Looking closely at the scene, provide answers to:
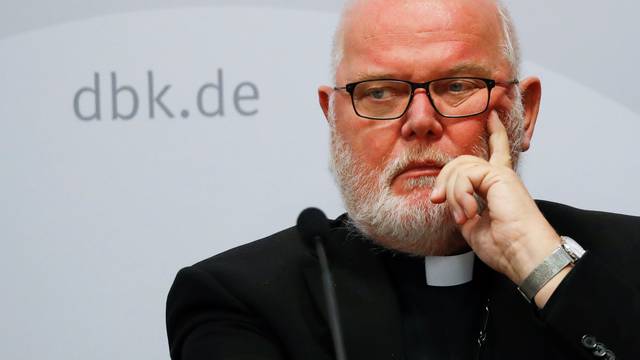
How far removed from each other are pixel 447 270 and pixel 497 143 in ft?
1.07

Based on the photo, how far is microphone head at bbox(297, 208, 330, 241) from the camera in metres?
1.69

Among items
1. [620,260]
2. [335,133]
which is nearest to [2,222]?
[335,133]

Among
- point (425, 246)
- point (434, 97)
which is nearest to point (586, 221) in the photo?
point (425, 246)

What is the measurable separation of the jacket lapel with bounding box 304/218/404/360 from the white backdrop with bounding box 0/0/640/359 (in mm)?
467

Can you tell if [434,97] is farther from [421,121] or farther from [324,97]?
[324,97]

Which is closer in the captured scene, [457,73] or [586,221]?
[457,73]

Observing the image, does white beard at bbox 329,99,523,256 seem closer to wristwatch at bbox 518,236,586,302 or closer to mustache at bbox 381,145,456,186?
mustache at bbox 381,145,456,186

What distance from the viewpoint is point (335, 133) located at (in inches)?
87.7

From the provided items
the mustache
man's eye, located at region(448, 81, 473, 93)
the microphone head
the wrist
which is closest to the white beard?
the mustache

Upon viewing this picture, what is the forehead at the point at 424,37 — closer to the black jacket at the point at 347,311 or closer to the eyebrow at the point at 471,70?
the eyebrow at the point at 471,70

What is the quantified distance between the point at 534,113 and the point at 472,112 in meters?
0.31

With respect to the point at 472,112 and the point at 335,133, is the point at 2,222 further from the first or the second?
the point at 472,112

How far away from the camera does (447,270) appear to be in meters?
2.14

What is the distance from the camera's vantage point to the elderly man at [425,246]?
72.8 inches
